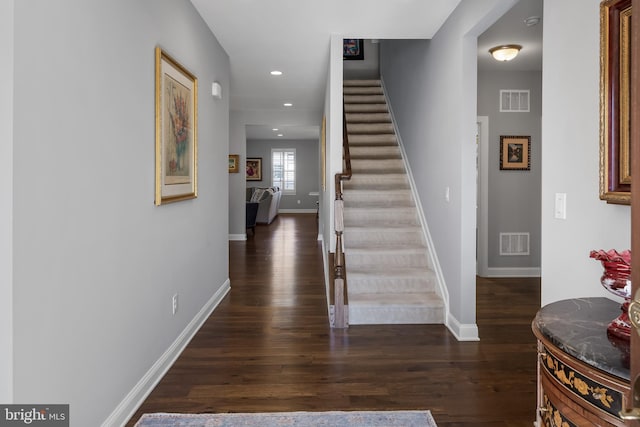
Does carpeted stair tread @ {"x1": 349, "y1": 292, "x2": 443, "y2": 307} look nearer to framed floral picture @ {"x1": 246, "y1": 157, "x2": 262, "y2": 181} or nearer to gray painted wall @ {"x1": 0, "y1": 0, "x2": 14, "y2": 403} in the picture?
→ gray painted wall @ {"x1": 0, "y1": 0, "x2": 14, "y2": 403}

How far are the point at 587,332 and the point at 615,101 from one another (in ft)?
2.96

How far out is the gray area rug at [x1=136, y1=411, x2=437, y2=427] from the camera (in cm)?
205

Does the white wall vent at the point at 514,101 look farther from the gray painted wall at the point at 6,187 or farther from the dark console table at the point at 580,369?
the gray painted wall at the point at 6,187

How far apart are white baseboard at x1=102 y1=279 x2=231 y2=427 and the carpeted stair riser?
2113mm

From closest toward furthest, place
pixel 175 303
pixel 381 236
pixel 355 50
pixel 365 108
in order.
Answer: pixel 175 303 → pixel 381 236 → pixel 365 108 → pixel 355 50

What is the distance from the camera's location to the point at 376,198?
201 inches

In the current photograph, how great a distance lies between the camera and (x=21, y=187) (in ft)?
4.48

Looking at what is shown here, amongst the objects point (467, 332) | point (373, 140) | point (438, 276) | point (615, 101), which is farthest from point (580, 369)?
point (373, 140)

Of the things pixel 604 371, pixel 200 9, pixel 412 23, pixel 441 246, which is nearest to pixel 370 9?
pixel 412 23

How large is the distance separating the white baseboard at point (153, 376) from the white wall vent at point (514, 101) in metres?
4.24

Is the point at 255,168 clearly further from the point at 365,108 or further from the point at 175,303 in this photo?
the point at 175,303

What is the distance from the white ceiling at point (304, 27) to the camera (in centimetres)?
334

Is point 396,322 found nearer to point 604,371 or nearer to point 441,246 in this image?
point 441,246

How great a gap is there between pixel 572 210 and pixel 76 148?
2.06 meters
